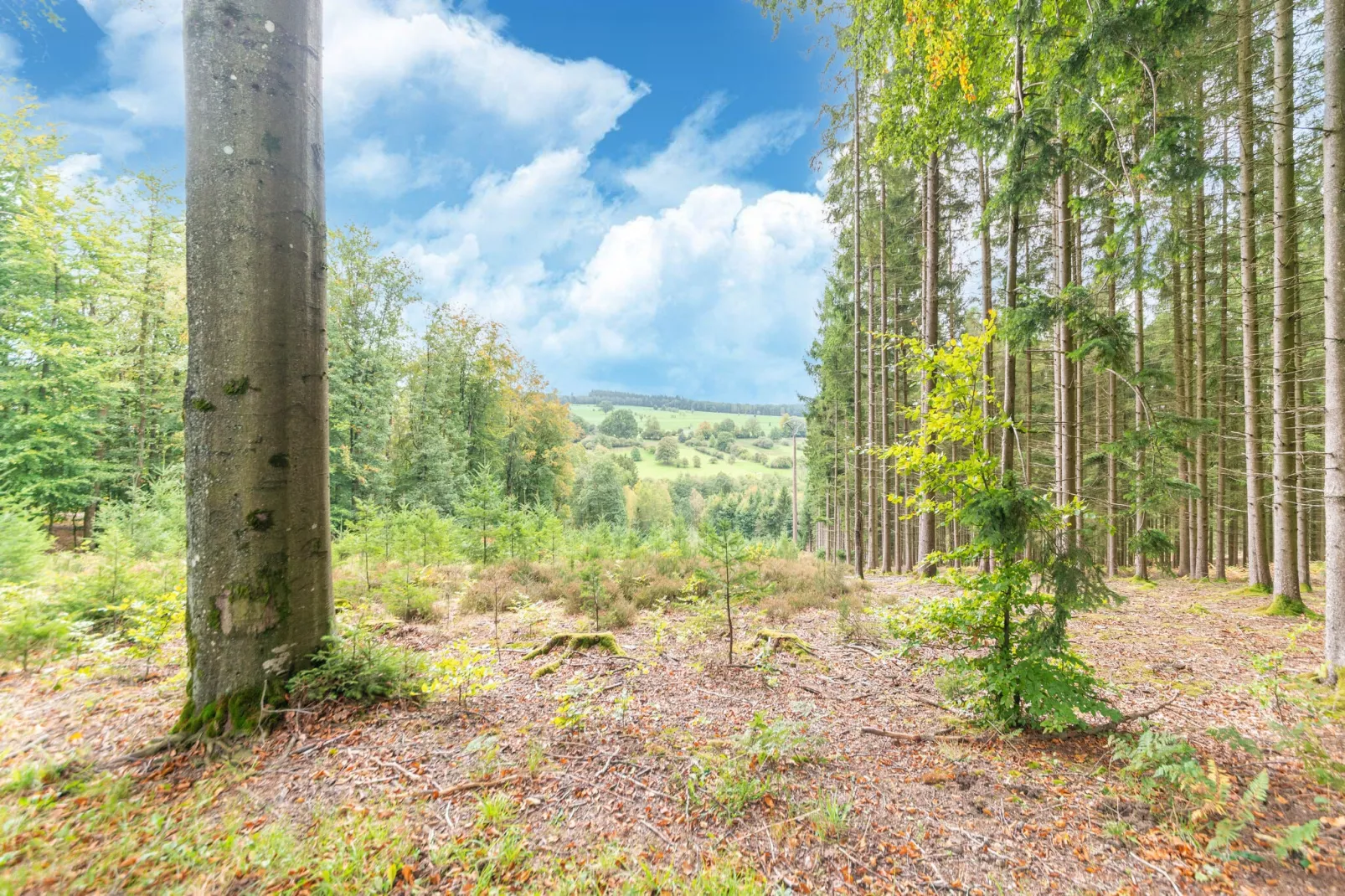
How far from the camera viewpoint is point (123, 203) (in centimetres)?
1405

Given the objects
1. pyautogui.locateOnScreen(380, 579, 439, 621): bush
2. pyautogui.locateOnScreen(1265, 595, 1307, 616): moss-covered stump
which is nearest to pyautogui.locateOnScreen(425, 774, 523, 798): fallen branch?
pyautogui.locateOnScreen(380, 579, 439, 621): bush

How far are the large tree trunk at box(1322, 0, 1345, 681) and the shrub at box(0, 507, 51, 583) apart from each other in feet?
45.9

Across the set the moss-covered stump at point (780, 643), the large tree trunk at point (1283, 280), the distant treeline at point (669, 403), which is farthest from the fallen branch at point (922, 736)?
the distant treeline at point (669, 403)

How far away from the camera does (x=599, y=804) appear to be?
2.39m

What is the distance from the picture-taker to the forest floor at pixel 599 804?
1.82m

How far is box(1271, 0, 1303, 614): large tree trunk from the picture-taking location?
628cm

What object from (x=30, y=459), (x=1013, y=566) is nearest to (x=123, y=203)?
(x=30, y=459)

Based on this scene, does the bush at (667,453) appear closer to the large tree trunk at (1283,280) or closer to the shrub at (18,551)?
the large tree trunk at (1283,280)

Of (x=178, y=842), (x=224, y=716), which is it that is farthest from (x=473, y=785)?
(x=224, y=716)

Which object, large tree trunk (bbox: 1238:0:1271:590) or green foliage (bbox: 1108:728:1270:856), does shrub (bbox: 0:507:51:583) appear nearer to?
green foliage (bbox: 1108:728:1270:856)

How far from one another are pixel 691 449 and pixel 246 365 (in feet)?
288

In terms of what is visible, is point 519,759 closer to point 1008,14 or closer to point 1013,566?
point 1013,566

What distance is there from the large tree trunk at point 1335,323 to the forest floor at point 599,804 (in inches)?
56.8

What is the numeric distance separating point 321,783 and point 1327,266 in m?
9.42
